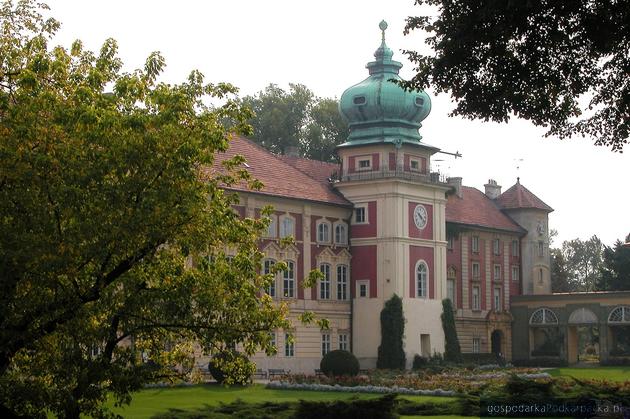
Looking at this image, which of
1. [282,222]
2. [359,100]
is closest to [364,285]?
[282,222]

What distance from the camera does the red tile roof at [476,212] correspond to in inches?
2840

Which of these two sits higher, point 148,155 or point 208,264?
point 148,155

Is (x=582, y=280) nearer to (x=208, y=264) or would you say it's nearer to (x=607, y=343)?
(x=607, y=343)

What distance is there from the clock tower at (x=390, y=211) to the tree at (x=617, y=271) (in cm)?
1716

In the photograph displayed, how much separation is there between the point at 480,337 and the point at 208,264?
170 ft

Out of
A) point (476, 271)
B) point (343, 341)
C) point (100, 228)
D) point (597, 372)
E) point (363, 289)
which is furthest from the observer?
point (476, 271)

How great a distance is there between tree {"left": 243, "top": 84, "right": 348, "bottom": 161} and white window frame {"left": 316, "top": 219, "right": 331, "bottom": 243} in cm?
1897

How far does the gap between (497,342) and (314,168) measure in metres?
17.3

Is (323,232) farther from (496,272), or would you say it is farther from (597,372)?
(496,272)

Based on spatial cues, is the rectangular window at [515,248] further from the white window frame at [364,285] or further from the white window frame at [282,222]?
the white window frame at [282,222]

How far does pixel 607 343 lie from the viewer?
6925 cm

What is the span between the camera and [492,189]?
8119 centimetres

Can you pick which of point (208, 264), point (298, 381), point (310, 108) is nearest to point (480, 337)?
point (310, 108)

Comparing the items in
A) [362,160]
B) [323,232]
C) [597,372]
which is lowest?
[597,372]
